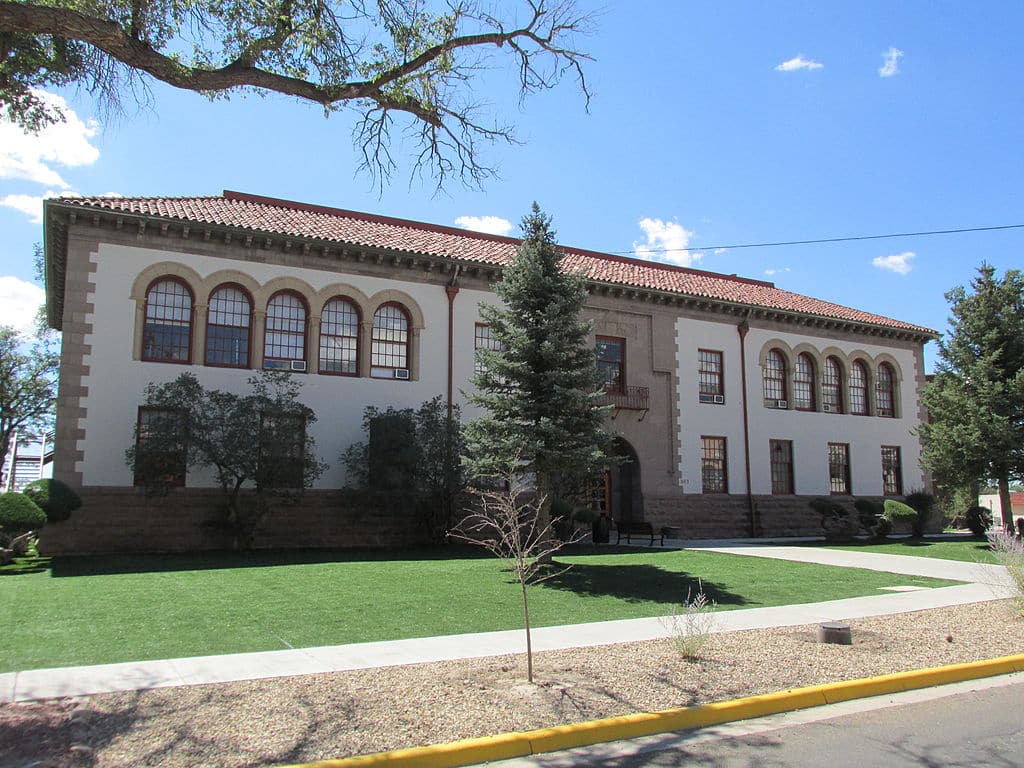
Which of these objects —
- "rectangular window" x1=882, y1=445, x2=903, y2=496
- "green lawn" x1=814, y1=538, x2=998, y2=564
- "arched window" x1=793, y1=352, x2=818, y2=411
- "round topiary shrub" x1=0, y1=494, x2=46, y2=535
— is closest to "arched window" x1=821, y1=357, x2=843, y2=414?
"arched window" x1=793, y1=352, x2=818, y2=411

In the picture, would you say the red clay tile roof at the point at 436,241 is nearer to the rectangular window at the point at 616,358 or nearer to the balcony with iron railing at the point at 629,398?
the rectangular window at the point at 616,358

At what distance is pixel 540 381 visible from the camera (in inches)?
616

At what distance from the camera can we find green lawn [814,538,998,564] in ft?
67.1

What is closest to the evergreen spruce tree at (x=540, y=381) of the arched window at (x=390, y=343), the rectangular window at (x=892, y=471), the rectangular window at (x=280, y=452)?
the rectangular window at (x=280, y=452)

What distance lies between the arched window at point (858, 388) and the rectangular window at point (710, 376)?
22.6 ft

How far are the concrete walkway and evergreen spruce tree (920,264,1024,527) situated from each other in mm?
11549

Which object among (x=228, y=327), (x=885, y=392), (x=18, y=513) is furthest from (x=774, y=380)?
(x=18, y=513)

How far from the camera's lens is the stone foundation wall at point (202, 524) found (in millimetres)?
18875

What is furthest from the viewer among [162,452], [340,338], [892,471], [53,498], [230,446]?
[892,471]

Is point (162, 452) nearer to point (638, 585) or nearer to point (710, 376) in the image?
point (638, 585)

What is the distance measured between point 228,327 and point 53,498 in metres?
6.33

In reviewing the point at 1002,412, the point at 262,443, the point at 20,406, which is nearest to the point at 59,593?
the point at 262,443

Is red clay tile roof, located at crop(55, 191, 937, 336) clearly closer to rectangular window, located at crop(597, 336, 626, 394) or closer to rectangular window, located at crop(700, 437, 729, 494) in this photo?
rectangular window, located at crop(597, 336, 626, 394)

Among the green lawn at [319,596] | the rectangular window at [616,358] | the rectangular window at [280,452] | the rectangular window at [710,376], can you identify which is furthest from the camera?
the rectangular window at [710,376]
